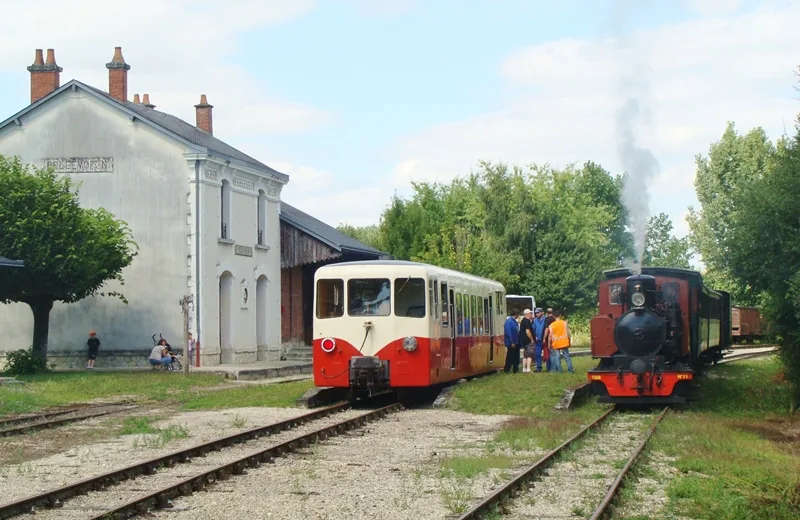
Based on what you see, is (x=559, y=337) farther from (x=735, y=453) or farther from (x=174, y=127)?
(x=174, y=127)

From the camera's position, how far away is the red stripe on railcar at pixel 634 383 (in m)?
19.3

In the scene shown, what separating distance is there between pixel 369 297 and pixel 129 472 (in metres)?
8.86

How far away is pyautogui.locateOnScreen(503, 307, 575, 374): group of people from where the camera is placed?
2594cm

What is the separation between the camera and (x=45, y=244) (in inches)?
1175

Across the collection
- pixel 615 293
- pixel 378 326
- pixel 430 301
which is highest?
pixel 615 293

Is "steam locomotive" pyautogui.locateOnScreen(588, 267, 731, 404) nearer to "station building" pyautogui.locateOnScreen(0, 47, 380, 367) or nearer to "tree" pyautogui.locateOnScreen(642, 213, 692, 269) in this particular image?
"station building" pyautogui.locateOnScreen(0, 47, 380, 367)

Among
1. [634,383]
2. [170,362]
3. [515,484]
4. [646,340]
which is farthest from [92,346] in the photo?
[515,484]

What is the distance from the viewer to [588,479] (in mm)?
11742

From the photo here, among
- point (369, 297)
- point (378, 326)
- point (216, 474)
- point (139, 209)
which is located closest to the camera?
point (216, 474)

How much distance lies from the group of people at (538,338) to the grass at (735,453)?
10.9ft

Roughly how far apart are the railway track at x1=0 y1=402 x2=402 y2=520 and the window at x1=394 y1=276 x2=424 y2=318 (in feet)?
12.3

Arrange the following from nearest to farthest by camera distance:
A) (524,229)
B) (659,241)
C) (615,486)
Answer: (615,486) → (524,229) → (659,241)

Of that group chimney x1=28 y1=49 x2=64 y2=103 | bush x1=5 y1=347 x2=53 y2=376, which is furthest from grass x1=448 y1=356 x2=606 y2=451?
chimney x1=28 y1=49 x2=64 y2=103

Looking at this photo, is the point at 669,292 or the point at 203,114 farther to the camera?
the point at 203,114
